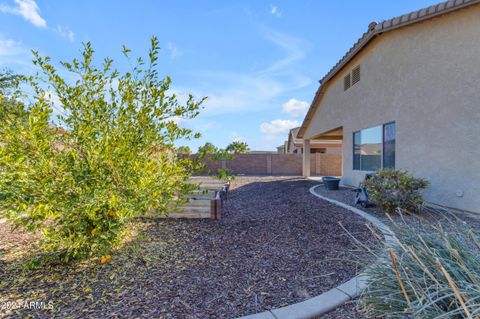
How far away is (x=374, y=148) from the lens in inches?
349

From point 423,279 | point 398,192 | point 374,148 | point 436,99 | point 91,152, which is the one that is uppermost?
point 436,99

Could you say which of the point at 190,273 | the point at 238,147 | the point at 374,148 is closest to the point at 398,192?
the point at 374,148

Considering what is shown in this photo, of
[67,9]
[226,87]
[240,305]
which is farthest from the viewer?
[226,87]

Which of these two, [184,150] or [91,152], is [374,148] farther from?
[91,152]

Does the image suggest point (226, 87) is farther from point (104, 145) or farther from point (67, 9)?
point (104, 145)

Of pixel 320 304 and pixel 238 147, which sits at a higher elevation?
pixel 238 147

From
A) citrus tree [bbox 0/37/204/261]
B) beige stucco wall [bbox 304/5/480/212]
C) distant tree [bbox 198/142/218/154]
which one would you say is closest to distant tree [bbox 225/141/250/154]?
distant tree [bbox 198/142/218/154]

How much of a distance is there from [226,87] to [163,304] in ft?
33.7

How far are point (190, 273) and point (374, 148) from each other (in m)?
8.06

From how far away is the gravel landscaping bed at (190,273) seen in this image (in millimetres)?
2334

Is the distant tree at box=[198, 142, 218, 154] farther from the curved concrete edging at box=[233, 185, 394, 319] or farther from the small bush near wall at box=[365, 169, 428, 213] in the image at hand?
the small bush near wall at box=[365, 169, 428, 213]

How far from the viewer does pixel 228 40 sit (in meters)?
9.14

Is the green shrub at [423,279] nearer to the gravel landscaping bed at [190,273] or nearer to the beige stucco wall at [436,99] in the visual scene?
the gravel landscaping bed at [190,273]

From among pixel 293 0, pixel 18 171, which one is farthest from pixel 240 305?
pixel 293 0
